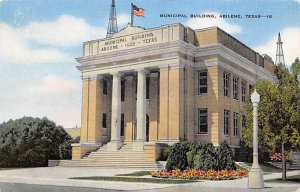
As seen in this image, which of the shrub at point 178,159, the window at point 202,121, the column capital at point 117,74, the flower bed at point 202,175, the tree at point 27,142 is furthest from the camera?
the column capital at point 117,74

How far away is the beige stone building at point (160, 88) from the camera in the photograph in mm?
30234

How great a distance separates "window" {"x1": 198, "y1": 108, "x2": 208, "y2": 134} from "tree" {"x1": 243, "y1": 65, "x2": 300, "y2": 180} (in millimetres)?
10979

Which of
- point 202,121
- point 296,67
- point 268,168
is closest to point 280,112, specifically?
point 296,67

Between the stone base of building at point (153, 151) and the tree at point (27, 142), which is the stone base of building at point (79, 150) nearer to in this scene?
the tree at point (27, 142)

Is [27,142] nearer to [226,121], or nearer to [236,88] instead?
[226,121]

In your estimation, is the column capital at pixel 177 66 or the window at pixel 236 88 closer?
the column capital at pixel 177 66

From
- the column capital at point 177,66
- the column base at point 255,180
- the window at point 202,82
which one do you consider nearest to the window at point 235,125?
the window at point 202,82

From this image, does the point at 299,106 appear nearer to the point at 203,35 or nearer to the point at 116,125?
the point at 203,35

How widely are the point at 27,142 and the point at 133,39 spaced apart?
10580 millimetres

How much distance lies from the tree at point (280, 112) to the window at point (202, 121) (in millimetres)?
10979

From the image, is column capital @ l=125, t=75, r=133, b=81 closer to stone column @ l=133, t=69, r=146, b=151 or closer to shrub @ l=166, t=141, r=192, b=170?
stone column @ l=133, t=69, r=146, b=151

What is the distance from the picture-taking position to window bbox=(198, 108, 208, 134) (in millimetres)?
31391

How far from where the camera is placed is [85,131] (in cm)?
3434

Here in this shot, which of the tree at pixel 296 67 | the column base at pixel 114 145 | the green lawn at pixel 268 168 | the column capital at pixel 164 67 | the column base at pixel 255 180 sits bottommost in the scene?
the green lawn at pixel 268 168
